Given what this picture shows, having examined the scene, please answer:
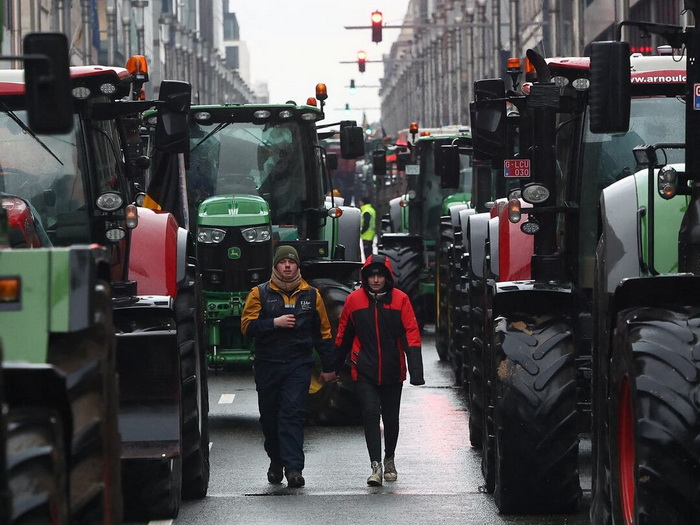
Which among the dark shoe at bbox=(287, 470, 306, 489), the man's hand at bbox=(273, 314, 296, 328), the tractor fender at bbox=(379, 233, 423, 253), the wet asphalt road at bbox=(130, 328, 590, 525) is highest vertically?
the tractor fender at bbox=(379, 233, 423, 253)

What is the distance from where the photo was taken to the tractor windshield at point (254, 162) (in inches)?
747

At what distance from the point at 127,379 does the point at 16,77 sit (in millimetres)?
2551

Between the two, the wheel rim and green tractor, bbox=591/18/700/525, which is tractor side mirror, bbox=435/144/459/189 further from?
the wheel rim

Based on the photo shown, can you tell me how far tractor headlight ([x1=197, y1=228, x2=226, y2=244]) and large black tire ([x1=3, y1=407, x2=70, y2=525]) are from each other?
11.8 metres

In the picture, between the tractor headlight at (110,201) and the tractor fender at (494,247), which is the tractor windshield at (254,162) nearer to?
the tractor fender at (494,247)

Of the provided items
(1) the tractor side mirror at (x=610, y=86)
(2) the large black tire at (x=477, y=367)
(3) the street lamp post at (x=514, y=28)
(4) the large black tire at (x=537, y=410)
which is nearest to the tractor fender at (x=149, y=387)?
(4) the large black tire at (x=537, y=410)

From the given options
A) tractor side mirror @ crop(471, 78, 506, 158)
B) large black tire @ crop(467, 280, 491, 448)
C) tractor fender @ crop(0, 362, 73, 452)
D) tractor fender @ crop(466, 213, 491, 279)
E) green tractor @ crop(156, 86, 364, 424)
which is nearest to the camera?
tractor fender @ crop(0, 362, 73, 452)

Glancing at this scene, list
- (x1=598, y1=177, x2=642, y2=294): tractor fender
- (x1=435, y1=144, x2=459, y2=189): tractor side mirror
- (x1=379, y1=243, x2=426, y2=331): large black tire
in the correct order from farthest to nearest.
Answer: (x1=379, y1=243, x2=426, y2=331): large black tire
(x1=435, y1=144, x2=459, y2=189): tractor side mirror
(x1=598, y1=177, x2=642, y2=294): tractor fender

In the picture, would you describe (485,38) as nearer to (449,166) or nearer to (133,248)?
(449,166)

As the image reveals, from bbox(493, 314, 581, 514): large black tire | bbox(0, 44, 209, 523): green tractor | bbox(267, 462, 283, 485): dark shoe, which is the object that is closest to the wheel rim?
bbox(493, 314, 581, 514): large black tire

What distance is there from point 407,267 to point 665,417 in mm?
17228

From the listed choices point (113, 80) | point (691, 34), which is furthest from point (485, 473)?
point (691, 34)

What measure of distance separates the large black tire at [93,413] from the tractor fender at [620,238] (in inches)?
111

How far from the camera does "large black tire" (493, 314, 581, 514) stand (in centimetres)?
1058
